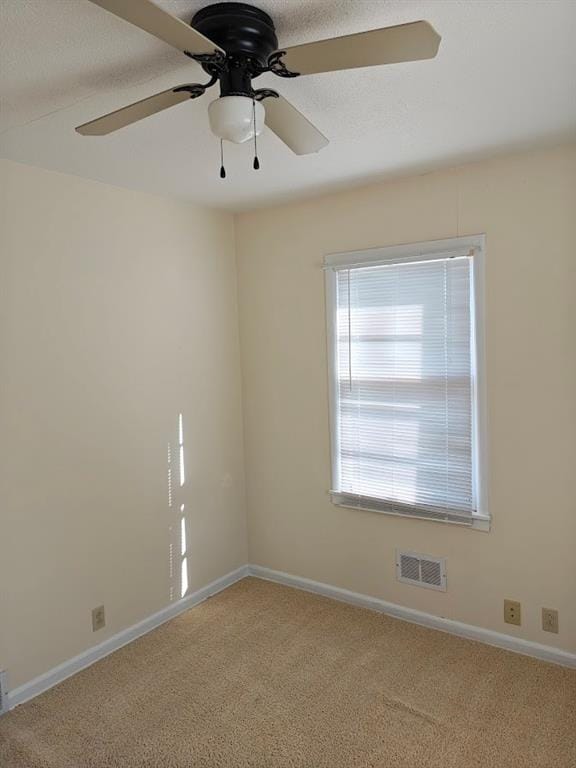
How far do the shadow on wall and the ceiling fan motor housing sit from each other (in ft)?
7.26

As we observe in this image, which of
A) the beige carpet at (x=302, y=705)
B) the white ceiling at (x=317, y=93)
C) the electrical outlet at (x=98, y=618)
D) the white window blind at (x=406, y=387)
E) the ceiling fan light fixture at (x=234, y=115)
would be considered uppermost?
the white ceiling at (x=317, y=93)

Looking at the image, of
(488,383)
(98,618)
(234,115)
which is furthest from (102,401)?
(488,383)

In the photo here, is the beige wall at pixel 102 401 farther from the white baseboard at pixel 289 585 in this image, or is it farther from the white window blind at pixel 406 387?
the white window blind at pixel 406 387

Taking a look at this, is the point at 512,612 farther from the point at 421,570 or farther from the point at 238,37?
the point at 238,37

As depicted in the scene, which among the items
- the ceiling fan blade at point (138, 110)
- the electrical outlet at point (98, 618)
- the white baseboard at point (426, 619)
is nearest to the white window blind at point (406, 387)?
the white baseboard at point (426, 619)

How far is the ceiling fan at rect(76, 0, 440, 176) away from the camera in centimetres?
124

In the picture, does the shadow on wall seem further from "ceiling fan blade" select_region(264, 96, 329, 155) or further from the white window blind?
"ceiling fan blade" select_region(264, 96, 329, 155)

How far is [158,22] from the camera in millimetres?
1207

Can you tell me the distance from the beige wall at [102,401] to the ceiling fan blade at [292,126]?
55.9 inches

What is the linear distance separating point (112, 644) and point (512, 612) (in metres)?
2.09

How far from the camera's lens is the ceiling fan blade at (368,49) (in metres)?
1.24

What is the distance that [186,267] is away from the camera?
3.44m

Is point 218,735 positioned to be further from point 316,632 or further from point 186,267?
point 186,267

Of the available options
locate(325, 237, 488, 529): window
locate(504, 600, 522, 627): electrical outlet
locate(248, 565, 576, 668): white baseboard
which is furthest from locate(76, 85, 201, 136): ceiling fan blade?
locate(248, 565, 576, 668): white baseboard
